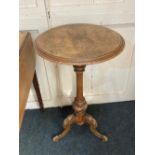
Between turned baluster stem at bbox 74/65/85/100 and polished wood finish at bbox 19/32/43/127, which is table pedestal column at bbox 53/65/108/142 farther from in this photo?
polished wood finish at bbox 19/32/43/127

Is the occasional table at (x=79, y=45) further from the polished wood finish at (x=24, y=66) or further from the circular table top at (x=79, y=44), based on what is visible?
the polished wood finish at (x=24, y=66)

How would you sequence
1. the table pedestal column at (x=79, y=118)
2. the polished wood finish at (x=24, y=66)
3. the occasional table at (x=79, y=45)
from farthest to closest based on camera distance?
the table pedestal column at (x=79, y=118)
the polished wood finish at (x=24, y=66)
the occasional table at (x=79, y=45)

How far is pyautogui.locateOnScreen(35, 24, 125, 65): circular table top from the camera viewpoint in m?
0.93

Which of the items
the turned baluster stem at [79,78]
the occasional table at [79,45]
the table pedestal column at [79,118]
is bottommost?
the table pedestal column at [79,118]

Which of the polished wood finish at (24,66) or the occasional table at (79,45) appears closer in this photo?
the occasional table at (79,45)

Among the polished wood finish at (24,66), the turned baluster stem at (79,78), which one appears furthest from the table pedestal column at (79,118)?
the polished wood finish at (24,66)

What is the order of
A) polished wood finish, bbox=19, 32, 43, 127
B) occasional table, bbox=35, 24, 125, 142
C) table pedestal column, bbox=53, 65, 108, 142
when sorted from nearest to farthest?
occasional table, bbox=35, 24, 125, 142 → polished wood finish, bbox=19, 32, 43, 127 → table pedestal column, bbox=53, 65, 108, 142

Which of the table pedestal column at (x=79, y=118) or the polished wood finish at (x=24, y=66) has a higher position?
the polished wood finish at (x=24, y=66)

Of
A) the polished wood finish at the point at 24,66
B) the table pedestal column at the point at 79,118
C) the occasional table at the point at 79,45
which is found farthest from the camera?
the table pedestal column at the point at 79,118

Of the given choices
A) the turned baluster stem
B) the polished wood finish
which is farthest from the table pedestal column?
the polished wood finish

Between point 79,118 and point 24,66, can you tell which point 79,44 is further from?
point 79,118

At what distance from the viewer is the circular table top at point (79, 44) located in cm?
93

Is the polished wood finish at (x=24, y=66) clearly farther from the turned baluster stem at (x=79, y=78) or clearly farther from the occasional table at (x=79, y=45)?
the turned baluster stem at (x=79, y=78)
